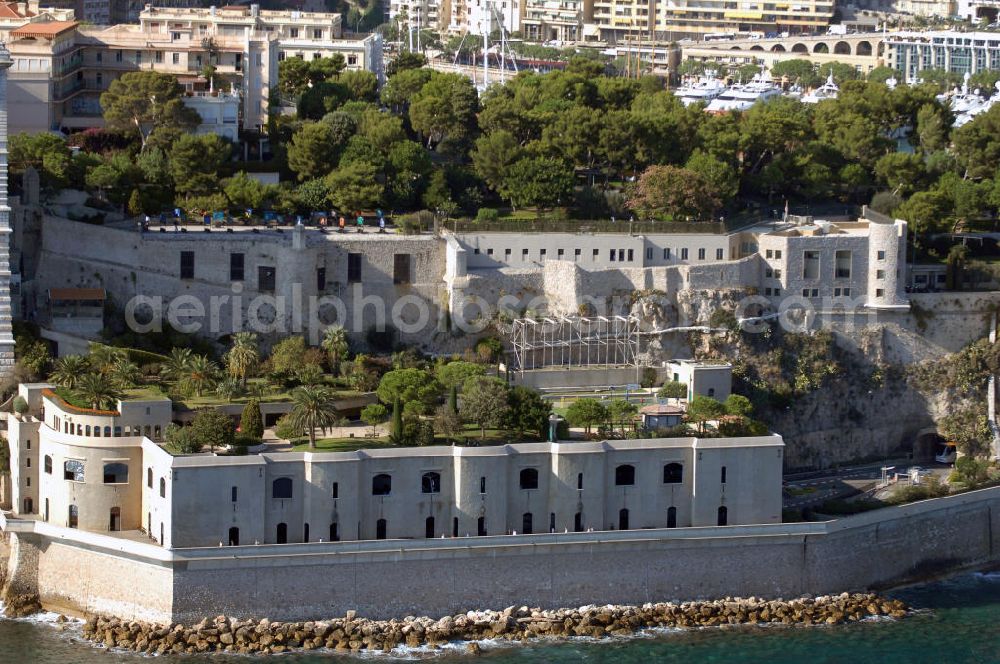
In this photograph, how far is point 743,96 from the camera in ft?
401

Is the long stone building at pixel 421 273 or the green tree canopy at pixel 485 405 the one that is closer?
the green tree canopy at pixel 485 405

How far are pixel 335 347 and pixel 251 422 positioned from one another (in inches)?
260

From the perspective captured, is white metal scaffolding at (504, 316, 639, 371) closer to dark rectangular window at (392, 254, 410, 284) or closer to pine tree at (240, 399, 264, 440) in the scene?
dark rectangular window at (392, 254, 410, 284)

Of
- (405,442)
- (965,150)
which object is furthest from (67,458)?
(965,150)

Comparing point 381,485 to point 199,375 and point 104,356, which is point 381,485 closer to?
point 199,375

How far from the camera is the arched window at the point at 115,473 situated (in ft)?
209

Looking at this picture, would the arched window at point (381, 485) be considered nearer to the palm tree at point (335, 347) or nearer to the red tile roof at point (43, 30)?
the palm tree at point (335, 347)

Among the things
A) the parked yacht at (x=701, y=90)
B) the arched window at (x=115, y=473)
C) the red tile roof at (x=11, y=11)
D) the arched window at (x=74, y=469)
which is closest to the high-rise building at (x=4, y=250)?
the arched window at (x=74, y=469)

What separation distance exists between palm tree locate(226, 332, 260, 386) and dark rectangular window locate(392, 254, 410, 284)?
5.74m

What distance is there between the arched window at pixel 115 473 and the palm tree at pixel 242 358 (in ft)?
20.0

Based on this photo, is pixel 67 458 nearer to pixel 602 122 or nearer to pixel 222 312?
pixel 222 312

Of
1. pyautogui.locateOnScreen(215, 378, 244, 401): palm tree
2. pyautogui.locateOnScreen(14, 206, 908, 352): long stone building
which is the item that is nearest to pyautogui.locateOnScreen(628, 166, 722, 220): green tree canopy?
pyautogui.locateOnScreen(14, 206, 908, 352): long stone building

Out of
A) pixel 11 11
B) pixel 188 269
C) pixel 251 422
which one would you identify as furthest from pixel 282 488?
pixel 11 11

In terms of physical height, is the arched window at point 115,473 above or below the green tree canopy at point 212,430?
below
